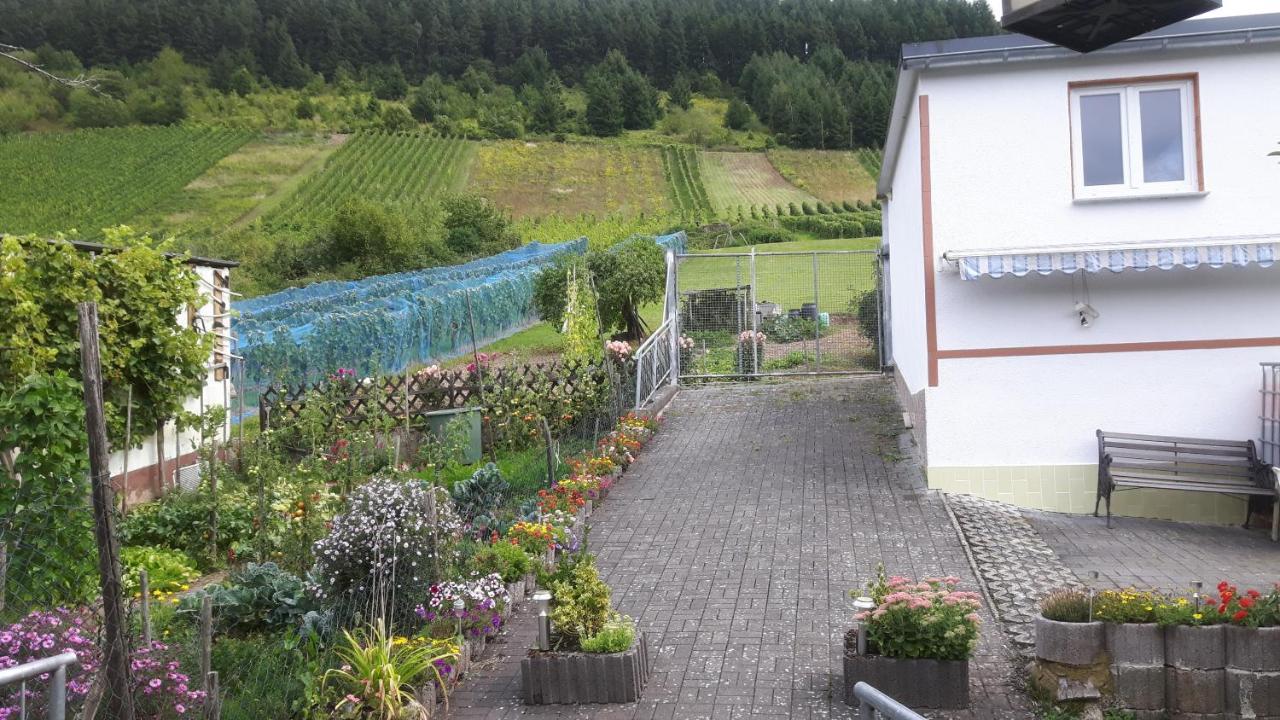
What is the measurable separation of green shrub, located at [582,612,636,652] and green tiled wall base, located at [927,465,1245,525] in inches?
234

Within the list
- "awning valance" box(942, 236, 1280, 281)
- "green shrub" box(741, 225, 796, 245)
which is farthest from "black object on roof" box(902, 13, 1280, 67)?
"green shrub" box(741, 225, 796, 245)

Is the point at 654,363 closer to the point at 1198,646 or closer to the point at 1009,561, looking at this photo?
the point at 1009,561

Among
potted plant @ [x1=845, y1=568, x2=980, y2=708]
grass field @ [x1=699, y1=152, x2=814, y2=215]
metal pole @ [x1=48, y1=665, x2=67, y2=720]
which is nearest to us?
metal pole @ [x1=48, y1=665, x2=67, y2=720]

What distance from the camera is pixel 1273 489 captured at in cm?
1010

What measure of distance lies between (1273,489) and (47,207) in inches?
2535

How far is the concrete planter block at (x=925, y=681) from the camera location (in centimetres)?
564

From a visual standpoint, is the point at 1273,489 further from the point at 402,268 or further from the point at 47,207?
the point at 47,207

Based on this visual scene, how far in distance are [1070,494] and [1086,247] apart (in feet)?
8.45

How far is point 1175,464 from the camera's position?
1059 cm

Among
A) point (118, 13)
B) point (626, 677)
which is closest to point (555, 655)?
point (626, 677)

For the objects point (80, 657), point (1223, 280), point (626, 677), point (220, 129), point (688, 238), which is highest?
point (220, 129)

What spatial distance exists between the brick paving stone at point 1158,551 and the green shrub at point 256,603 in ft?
19.1

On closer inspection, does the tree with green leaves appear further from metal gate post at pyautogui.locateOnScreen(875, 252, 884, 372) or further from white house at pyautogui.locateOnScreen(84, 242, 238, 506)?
white house at pyautogui.locateOnScreen(84, 242, 238, 506)

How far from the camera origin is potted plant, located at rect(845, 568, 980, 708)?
5621 mm
